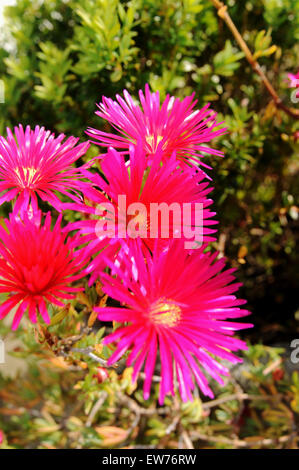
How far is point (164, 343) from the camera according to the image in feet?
0.99

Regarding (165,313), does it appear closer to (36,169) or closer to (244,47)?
(36,169)

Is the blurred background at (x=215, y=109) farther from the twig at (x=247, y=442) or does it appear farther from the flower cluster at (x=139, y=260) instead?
the flower cluster at (x=139, y=260)

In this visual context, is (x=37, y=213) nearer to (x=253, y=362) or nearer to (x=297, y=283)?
(x=253, y=362)

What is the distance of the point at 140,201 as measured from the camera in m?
0.36

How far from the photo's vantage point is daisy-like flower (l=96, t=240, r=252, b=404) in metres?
0.29

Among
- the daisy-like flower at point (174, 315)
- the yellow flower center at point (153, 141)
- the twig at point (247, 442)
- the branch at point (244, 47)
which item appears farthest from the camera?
the twig at point (247, 442)

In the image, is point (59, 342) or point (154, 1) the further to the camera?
point (154, 1)

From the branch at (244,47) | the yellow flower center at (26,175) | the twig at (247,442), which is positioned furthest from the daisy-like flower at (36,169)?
the twig at (247,442)

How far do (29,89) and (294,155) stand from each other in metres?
0.57

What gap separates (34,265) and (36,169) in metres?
0.10

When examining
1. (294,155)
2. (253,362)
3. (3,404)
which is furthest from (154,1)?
(3,404)

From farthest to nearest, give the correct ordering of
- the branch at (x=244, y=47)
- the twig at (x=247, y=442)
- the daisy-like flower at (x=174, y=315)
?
1. the twig at (x=247, y=442)
2. the branch at (x=244, y=47)
3. the daisy-like flower at (x=174, y=315)

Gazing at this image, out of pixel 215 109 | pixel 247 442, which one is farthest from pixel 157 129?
pixel 247 442

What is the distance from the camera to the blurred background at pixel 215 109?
2.09ft
